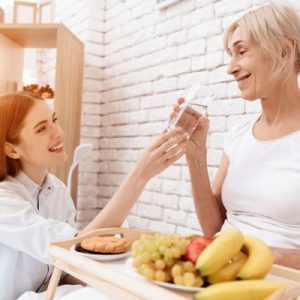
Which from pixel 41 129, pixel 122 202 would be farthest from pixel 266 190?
pixel 41 129

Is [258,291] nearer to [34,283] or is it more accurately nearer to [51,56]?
[34,283]

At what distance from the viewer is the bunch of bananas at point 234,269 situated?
590 millimetres

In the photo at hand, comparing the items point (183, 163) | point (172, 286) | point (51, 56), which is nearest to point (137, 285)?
point (172, 286)

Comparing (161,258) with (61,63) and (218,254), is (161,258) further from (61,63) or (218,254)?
(61,63)

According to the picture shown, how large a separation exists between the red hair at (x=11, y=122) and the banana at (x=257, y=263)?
0.98 metres

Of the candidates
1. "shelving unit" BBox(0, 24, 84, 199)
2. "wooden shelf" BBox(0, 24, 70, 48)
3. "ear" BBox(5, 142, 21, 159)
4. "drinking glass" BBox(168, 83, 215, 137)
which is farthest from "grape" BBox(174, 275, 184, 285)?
"wooden shelf" BBox(0, 24, 70, 48)

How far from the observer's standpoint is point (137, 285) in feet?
2.09

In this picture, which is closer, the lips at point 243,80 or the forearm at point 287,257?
the forearm at point 287,257

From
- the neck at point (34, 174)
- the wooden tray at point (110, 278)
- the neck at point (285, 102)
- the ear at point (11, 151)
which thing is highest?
the neck at point (285, 102)

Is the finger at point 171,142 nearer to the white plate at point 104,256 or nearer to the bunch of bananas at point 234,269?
the white plate at point 104,256

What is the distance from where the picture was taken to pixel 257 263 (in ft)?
2.13

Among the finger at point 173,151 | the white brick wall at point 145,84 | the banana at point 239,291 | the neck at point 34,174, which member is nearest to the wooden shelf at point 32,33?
the white brick wall at point 145,84

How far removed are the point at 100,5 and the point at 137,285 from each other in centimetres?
240

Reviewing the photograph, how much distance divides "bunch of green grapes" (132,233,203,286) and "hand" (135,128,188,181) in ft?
1.39
